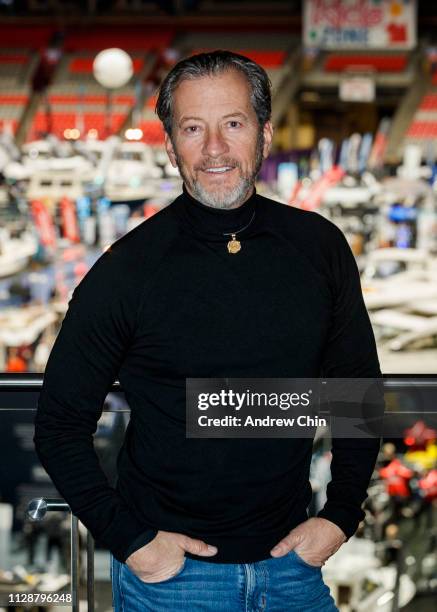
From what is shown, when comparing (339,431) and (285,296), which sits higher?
(285,296)

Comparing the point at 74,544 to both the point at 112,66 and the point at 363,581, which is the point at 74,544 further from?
the point at 112,66

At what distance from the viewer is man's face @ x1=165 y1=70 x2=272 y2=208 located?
1013mm

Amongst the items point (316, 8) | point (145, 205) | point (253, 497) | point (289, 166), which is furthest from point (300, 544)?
point (316, 8)

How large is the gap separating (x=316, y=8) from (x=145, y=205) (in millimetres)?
4390

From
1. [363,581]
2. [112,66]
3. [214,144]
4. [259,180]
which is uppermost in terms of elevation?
[112,66]

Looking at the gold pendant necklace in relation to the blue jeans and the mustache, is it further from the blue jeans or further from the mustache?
the blue jeans

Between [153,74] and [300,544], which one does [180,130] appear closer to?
[300,544]

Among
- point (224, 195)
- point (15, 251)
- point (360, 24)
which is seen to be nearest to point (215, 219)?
point (224, 195)

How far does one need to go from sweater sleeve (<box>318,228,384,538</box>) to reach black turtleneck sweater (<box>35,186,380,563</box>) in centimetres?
4

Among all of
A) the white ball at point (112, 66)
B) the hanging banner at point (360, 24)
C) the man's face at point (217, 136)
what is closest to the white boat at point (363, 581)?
the man's face at point (217, 136)

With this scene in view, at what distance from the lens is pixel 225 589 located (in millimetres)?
1002

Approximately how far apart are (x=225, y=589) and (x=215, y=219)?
1.31 ft

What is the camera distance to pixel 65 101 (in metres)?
14.0

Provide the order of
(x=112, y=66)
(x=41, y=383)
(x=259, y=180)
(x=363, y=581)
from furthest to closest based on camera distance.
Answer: (x=259, y=180) < (x=112, y=66) < (x=363, y=581) < (x=41, y=383)
